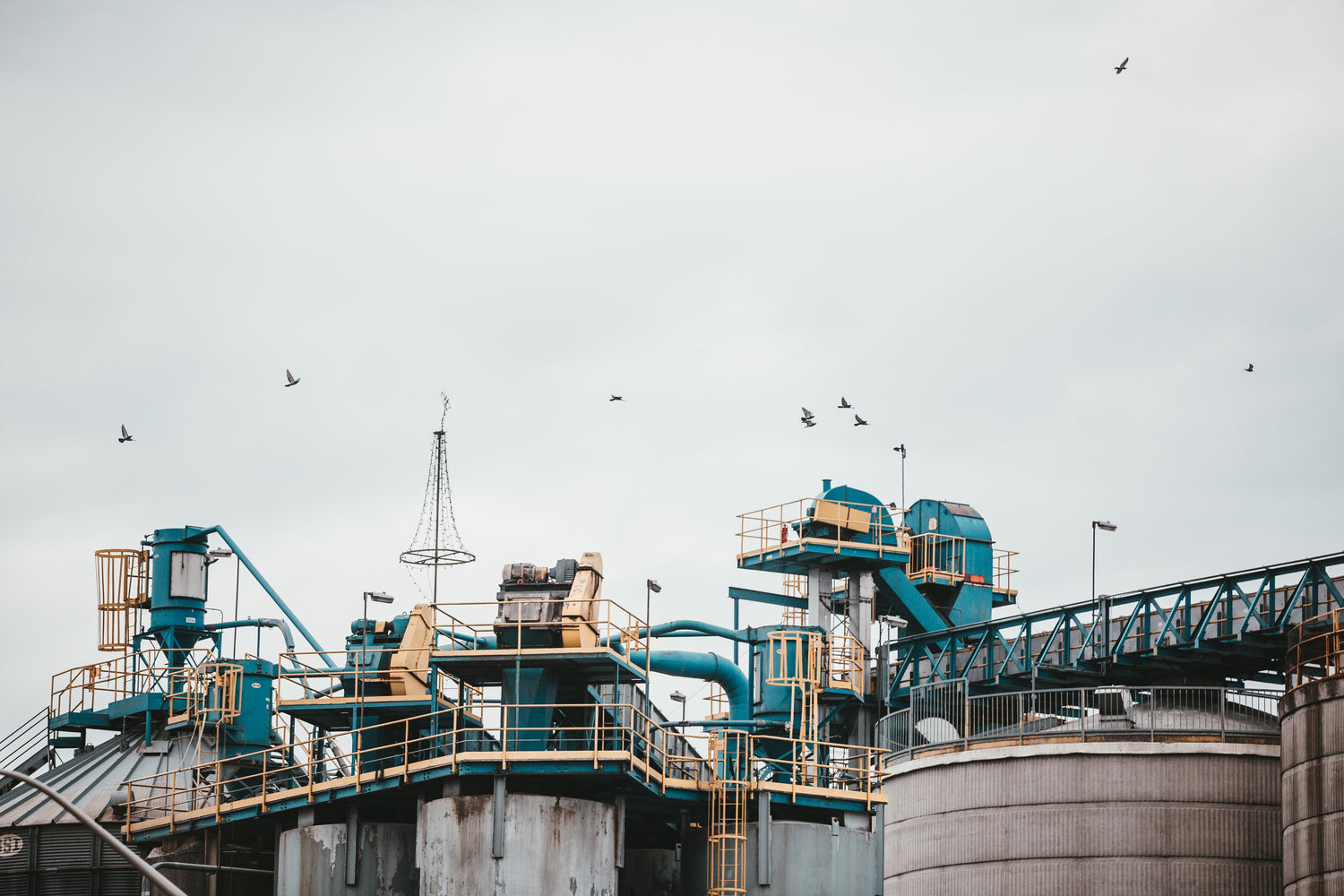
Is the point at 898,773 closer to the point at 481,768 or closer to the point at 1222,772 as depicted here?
the point at 1222,772

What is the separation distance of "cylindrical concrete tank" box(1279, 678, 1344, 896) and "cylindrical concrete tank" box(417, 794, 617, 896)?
56.1 ft

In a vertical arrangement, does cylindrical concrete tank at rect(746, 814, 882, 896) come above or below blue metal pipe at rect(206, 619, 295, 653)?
below

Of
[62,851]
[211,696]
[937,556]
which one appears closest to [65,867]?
[62,851]

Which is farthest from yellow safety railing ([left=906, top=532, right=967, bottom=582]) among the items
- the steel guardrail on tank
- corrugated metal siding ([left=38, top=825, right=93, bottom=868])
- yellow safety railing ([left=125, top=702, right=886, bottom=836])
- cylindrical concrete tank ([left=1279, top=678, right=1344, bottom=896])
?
cylindrical concrete tank ([left=1279, top=678, right=1344, bottom=896])

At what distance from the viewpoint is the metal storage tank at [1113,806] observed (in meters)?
34.5

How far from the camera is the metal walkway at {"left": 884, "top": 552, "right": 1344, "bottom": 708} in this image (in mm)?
47450

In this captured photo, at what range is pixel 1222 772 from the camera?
35.1 m

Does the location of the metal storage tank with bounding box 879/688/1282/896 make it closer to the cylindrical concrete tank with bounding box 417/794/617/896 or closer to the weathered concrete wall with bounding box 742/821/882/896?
the cylindrical concrete tank with bounding box 417/794/617/896

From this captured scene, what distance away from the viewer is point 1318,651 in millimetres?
42781

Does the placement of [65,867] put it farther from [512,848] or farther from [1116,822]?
[1116,822]

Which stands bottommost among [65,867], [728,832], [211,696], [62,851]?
[65,867]

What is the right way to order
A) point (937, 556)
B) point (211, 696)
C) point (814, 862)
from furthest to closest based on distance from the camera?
point (937, 556) < point (211, 696) < point (814, 862)

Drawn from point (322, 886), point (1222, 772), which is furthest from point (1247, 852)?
point (322, 886)

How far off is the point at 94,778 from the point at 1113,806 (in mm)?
29277
